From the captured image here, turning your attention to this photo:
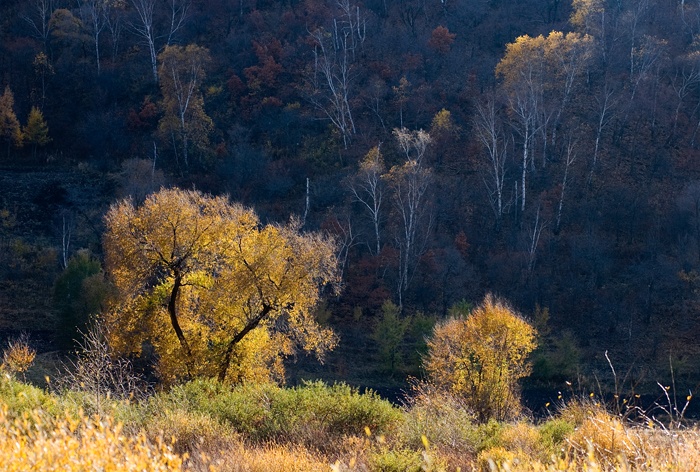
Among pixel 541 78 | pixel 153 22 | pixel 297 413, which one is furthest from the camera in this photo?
pixel 153 22

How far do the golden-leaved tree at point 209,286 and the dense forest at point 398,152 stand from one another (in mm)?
14093

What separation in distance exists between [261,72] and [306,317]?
127 feet

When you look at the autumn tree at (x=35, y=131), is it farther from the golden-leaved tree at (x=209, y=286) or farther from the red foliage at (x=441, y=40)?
the golden-leaved tree at (x=209, y=286)

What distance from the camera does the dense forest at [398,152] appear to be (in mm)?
38188

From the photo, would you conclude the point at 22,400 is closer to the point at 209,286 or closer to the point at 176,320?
the point at 176,320

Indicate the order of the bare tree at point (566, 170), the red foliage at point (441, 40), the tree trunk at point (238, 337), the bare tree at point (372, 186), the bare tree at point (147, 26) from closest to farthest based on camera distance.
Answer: the tree trunk at point (238, 337), the bare tree at point (372, 186), the bare tree at point (566, 170), the red foliage at point (441, 40), the bare tree at point (147, 26)

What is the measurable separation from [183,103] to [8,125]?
14.1 meters

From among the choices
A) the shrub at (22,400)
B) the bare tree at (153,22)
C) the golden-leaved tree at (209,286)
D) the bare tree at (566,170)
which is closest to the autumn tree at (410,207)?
the bare tree at (566,170)

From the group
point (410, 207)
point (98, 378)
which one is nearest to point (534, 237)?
point (410, 207)

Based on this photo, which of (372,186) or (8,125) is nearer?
(372,186)

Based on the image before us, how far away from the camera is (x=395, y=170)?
139ft

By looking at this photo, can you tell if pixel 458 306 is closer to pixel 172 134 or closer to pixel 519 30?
pixel 172 134

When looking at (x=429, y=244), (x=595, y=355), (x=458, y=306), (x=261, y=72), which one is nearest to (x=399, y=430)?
(x=458, y=306)

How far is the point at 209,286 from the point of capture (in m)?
21.0
